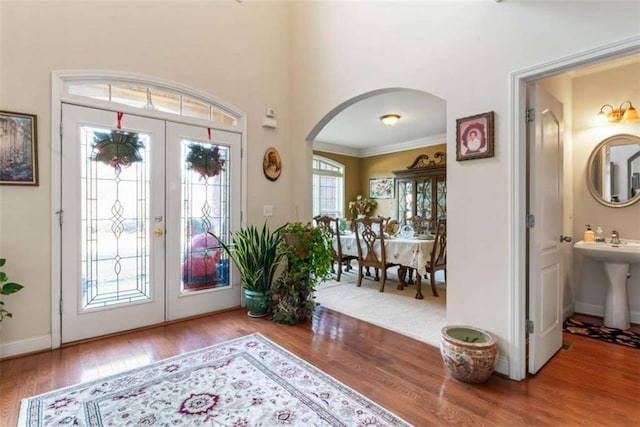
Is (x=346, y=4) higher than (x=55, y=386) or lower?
higher

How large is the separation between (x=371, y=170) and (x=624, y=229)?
5.45 metres

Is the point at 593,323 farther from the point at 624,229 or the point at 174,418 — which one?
the point at 174,418

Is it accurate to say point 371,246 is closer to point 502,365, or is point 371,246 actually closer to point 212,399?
point 502,365

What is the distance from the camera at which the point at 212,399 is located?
1979mm

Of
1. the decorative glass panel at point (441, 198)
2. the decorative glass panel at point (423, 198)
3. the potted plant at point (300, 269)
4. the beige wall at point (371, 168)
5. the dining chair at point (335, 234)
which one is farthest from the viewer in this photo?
the beige wall at point (371, 168)

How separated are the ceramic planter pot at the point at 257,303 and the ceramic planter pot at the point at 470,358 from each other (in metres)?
1.91

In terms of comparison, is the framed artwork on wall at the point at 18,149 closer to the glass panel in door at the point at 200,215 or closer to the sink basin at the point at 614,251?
the glass panel in door at the point at 200,215

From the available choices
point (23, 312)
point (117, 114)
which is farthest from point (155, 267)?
point (117, 114)

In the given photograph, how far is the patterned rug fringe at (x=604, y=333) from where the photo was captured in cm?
282

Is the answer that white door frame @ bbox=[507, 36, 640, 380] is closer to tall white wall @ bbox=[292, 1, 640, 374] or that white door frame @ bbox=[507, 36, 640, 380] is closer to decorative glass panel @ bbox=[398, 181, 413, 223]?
tall white wall @ bbox=[292, 1, 640, 374]

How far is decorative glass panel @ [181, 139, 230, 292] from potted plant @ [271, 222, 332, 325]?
0.76m

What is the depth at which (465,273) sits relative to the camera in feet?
8.16

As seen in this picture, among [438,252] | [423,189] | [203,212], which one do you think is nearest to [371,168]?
[423,189]

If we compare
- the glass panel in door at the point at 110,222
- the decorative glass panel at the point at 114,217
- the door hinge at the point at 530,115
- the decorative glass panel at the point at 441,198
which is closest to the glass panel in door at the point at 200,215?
the glass panel in door at the point at 110,222
